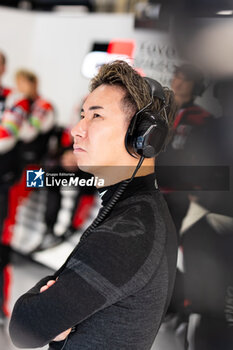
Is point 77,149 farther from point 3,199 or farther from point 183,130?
point 3,199

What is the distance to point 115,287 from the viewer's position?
0.60 metres

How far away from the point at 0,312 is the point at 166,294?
0.54 m

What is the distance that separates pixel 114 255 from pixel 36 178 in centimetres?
30

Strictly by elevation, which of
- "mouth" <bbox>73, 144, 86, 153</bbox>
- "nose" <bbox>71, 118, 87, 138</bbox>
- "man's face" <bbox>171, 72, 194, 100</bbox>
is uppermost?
"man's face" <bbox>171, 72, 194, 100</bbox>

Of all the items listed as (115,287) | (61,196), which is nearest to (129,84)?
(115,287)

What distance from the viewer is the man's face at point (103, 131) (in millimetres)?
700

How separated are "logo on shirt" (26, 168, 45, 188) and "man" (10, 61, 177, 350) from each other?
0.10 m

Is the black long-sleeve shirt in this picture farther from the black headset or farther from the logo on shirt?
the logo on shirt

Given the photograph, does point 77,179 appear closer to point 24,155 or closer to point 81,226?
point 81,226

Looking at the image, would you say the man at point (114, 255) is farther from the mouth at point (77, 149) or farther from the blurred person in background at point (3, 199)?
the blurred person in background at point (3, 199)

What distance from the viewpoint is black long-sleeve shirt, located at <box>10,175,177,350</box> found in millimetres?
590

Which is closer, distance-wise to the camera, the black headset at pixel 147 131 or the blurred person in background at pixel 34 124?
the black headset at pixel 147 131

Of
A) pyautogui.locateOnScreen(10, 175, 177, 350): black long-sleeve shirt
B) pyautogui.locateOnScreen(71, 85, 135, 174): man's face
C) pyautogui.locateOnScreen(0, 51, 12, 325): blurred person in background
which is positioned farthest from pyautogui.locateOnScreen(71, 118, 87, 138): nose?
pyautogui.locateOnScreen(0, 51, 12, 325): blurred person in background

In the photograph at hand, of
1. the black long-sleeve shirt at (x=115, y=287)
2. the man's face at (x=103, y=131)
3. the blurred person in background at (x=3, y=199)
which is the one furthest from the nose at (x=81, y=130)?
the blurred person in background at (x=3, y=199)
